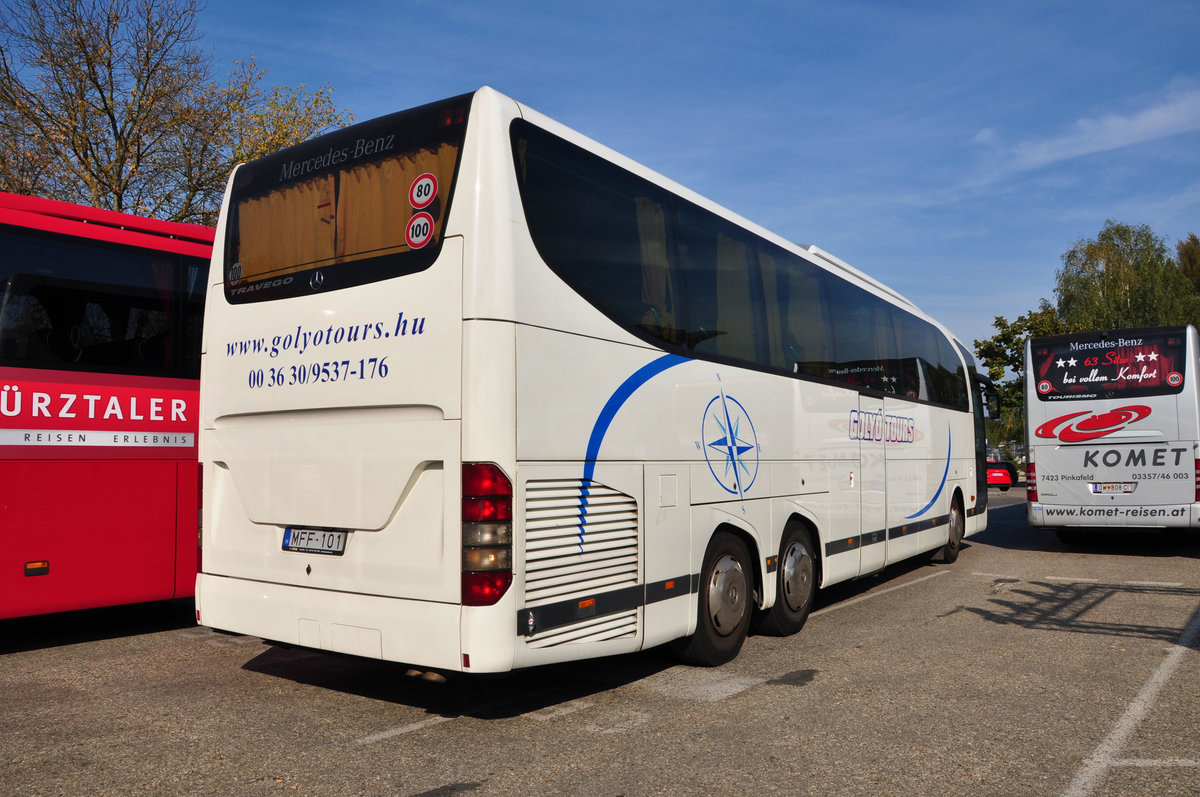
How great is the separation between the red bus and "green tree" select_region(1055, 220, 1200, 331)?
4896 centimetres

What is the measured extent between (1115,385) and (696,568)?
11714 mm

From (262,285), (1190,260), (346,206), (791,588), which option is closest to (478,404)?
(346,206)

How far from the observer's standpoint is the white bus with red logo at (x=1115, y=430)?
1449 centimetres

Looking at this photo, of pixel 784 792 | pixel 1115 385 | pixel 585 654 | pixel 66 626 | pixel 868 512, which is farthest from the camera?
pixel 1115 385

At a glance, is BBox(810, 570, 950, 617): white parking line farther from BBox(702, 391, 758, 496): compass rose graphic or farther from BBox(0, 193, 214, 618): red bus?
BBox(0, 193, 214, 618): red bus

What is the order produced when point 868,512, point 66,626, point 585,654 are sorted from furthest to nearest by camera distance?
1. point 868,512
2. point 66,626
3. point 585,654

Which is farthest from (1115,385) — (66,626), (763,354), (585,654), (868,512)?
(66,626)

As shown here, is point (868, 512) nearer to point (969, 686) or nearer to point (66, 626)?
point (969, 686)

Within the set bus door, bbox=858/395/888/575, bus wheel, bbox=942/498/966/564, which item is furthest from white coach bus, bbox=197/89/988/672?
bus wheel, bbox=942/498/966/564

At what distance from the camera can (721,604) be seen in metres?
6.83

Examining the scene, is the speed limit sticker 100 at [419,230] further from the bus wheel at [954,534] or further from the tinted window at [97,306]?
the bus wheel at [954,534]

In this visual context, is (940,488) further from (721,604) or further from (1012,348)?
(1012,348)

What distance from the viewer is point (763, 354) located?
779cm

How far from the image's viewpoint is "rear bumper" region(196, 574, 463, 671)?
16.0ft
